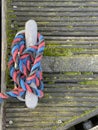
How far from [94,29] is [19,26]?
59cm

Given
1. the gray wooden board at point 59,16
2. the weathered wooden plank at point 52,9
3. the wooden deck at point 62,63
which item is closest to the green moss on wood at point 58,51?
the wooden deck at point 62,63

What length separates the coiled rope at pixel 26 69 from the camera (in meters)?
2.34

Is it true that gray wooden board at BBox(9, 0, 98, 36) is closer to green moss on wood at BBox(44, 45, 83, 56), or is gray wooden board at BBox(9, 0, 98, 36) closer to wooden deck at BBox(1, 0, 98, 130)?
wooden deck at BBox(1, 0, 98, 130)

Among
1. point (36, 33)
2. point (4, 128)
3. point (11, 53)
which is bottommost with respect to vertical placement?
point (4, 128)

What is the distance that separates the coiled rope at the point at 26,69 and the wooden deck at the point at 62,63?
0.54 ft

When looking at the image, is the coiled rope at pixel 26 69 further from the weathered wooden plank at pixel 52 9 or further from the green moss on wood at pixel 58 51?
the weathered wooden plank at pixel 52 9

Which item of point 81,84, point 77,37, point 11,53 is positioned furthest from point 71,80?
point 11,53

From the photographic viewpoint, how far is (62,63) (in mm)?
2557

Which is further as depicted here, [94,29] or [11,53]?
[94,29]

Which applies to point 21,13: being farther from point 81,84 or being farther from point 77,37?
point 81,84

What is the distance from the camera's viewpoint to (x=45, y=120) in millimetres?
2516

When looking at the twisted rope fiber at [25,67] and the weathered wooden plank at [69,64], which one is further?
the weathered wooden plank at [69,64]

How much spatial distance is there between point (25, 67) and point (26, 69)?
0.05 feet

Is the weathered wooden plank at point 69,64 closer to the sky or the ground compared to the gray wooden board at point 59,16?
closer to the ground
